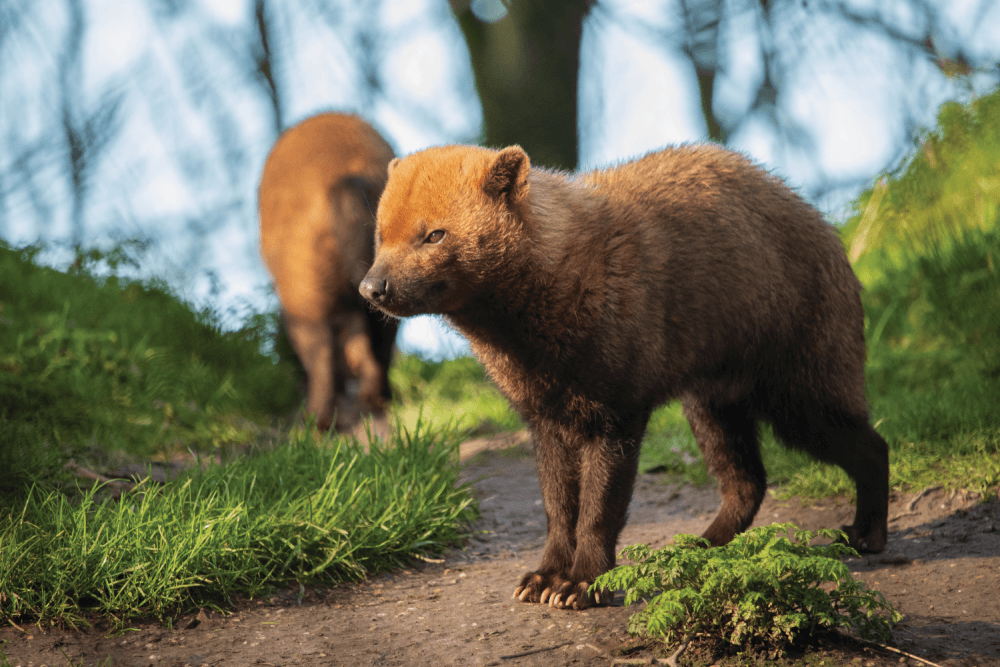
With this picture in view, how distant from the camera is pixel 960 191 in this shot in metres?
6.63

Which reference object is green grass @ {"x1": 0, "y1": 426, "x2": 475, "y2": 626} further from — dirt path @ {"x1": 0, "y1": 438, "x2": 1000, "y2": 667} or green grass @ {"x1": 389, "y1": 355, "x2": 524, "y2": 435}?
green grass @ {"x1": 389, "y1": 355, "x2": 524, "y2": 435}

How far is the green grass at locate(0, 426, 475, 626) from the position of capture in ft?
10.2

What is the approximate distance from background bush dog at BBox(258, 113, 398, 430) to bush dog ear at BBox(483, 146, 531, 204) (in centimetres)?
330

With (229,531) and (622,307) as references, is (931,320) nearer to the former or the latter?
(622,307)

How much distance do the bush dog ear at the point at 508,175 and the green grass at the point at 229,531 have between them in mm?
1584

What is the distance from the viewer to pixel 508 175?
125 inches

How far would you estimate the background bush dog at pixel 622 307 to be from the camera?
3164 millimetres

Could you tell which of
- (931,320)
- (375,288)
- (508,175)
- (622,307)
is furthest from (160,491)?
(931,320)

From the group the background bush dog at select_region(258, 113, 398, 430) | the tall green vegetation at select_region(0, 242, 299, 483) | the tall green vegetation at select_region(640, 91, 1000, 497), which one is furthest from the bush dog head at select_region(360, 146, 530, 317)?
the background bush dog at select_region(258, 113, 398, 430)

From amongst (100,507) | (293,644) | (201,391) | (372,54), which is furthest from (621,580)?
(372,54)

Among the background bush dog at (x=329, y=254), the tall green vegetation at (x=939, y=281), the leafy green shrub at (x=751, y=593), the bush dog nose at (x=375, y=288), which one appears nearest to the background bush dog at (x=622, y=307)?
the bush dog nose at (x=375, y=288)

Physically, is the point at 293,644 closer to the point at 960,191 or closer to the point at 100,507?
the point at 100,507

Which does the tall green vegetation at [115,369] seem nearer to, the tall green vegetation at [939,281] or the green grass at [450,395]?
the green grass at [450,395]

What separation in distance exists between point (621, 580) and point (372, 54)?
663 centimetres
